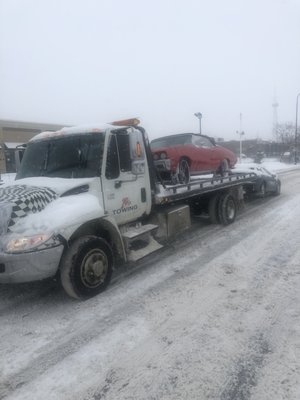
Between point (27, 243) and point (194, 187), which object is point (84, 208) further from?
point (194, 187)

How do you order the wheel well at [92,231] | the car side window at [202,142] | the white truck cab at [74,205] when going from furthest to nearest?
the car side window at [202,142]
the wheel well at [92,231]
the white truck cab at [74,205]

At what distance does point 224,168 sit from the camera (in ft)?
32.2

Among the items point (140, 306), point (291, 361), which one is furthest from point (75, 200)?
point (291, 361)

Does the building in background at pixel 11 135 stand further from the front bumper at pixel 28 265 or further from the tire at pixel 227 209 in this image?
the front bumper at pixel 28 265

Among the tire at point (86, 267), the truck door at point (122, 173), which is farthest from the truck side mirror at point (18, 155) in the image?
the tire at point (86, 267)

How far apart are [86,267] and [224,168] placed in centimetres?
632

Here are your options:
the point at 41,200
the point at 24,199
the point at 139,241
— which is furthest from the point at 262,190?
the point at 24,199

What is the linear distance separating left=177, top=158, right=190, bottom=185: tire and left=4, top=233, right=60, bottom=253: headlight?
13.7 feet

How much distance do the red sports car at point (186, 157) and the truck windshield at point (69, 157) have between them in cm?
206

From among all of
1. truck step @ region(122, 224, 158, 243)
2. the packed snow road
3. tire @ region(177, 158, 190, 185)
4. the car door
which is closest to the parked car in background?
the car door

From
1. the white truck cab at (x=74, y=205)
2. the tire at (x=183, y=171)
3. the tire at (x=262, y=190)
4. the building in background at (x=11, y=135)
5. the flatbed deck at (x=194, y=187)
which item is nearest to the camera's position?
the white truck cab at (x=74, y=205)

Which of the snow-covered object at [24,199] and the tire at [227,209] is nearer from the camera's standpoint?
the snow-covered object at [24,199]

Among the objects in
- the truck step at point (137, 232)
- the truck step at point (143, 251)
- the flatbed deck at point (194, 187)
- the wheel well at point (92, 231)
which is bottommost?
the truck step at point (143, 251)

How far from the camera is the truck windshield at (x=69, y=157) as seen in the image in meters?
5.01
